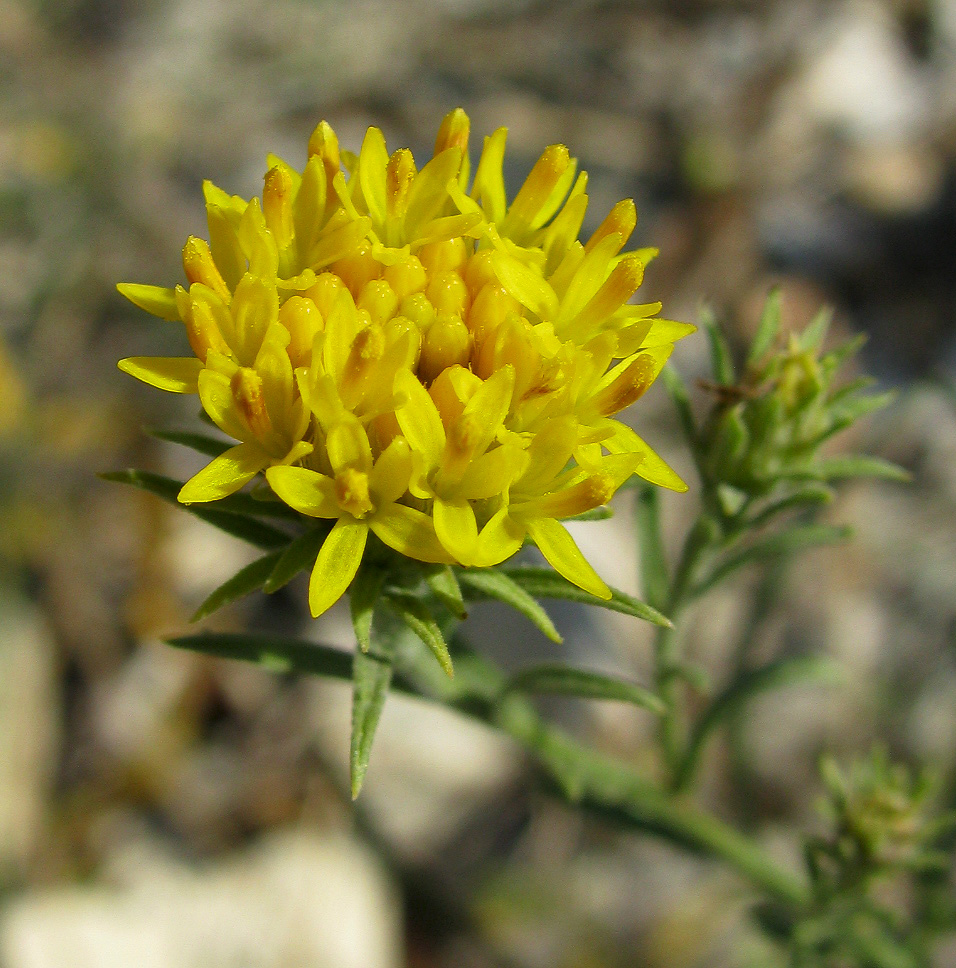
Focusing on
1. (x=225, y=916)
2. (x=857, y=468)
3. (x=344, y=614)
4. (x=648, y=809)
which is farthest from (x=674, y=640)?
(x=225, y=916)

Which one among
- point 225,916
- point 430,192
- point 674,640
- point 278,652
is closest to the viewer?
point 430,192

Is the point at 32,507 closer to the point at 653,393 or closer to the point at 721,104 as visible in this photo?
the point at 653,393

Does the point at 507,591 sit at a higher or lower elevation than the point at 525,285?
lower

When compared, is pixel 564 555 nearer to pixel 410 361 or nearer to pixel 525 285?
pixel 410 361

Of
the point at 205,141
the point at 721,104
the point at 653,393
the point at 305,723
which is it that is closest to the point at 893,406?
the point at 653,393

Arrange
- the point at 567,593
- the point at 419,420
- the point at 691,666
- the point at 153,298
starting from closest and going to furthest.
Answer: the point at 419,420, the point at 567,593, the point at 153,298, the point at 691,666

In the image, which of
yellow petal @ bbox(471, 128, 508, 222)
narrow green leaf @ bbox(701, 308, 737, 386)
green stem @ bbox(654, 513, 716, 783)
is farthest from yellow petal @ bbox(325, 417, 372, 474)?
green stem @ bbox(654, 513, 716, 783)
